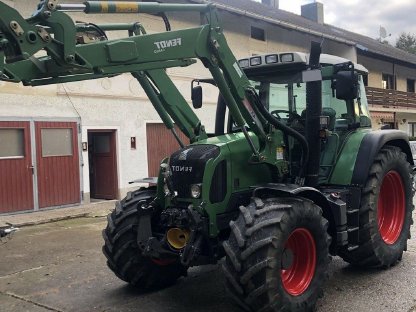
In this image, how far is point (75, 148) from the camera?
12.4m

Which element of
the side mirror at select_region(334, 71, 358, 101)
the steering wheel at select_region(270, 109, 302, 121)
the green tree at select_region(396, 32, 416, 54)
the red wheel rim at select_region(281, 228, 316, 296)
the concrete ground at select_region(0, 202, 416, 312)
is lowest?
the concrete ground at select_region(0, 202, 416, 312)

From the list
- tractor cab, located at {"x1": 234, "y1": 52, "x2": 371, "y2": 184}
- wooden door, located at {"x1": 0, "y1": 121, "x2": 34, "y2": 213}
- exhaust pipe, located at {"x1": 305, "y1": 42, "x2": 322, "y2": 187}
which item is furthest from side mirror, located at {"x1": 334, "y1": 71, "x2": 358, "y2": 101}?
wooden door, located at {"x1": 0, "y1": 121, "x2": 34, "y2": 213}

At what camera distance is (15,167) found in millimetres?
11219

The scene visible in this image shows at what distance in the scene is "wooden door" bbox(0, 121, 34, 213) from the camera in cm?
1103

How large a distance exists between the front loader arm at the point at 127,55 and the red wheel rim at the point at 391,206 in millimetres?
2148

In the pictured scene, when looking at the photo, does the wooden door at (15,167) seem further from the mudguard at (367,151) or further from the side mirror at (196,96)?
the mudguard at (367,151)

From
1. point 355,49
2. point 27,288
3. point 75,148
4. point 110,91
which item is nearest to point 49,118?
point 75,148

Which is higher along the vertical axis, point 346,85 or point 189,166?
point 346,85

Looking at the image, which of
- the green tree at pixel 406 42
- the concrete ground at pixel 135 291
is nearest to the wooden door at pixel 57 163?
the concrete ground at pixel 135 291

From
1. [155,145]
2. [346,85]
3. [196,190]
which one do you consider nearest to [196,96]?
[196,190]

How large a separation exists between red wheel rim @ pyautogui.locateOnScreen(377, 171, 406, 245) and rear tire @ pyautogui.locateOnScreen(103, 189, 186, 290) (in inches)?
104

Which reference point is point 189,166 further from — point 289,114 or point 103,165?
point 103,165

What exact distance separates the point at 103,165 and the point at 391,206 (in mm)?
8979

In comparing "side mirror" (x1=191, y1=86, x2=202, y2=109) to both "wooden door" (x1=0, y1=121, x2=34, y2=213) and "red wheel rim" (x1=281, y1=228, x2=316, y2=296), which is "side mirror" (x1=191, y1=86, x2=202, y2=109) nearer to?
"red wheel rim" (x1=281, y1=228, x2=316, y2=296)
